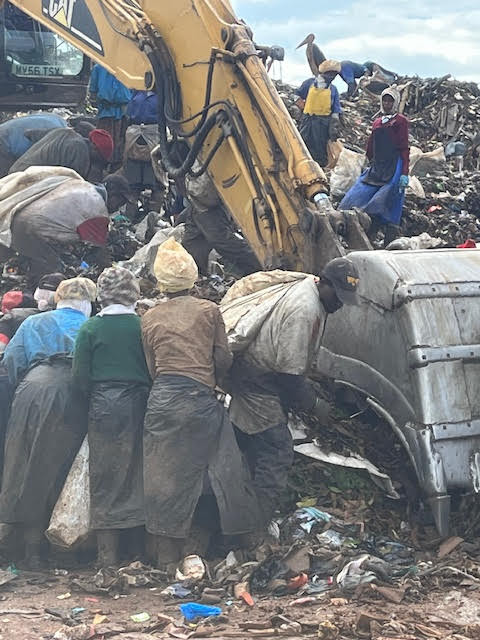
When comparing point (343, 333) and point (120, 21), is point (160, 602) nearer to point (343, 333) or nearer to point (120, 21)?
point (343, 333)

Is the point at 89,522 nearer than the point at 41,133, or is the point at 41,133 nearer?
the point at 89,522

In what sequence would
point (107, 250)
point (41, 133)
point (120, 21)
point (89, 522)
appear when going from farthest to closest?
point (41, 133) → point (107, 250) → point (120, 21) → point (89, 522)

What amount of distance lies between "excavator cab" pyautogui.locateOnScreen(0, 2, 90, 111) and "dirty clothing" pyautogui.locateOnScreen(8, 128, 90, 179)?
2505mm

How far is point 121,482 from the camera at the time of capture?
5441 millimetres

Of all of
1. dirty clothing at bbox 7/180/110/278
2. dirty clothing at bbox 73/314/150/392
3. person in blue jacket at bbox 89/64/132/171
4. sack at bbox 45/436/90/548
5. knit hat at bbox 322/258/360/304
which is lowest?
sack at bbox 45/436/90/548

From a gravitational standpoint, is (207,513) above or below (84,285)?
A: below

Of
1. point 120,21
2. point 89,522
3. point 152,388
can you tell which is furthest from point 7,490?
point 120,21

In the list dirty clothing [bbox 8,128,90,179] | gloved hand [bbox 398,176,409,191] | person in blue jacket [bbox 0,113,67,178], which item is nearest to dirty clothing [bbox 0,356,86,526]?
dirty clothing [bbox 8,128,90,179]

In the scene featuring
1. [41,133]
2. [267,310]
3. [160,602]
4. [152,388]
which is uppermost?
[41,133]

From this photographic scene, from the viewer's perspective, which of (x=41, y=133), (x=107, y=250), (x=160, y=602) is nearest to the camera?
(x=160, y=602)

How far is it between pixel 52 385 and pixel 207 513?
3.49 ft

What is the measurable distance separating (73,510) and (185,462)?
2.18 ft

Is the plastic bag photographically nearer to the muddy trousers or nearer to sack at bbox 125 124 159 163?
sack at bbox 125 124 159 163

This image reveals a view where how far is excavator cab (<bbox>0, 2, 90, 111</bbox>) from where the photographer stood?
1174 centimetres
